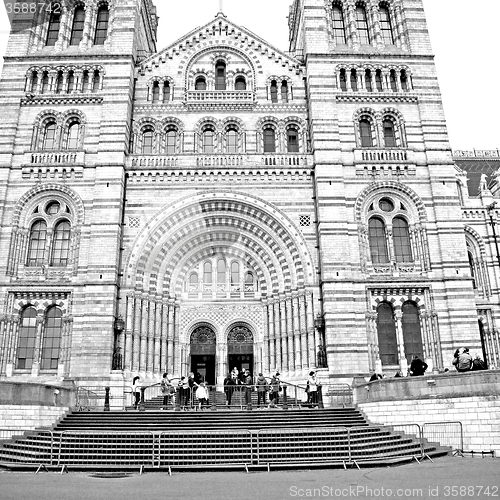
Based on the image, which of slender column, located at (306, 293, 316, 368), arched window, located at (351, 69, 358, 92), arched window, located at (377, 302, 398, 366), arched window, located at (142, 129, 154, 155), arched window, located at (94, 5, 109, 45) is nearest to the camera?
slender column, located at (306, 293, 316, 368)

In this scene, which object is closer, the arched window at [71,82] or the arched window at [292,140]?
the arched window at [71,82]

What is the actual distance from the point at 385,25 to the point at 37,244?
23593mm

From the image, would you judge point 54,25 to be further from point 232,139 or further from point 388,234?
point 388,234

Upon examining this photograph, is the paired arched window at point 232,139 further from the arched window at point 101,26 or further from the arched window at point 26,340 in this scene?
the arched window at point 26,340

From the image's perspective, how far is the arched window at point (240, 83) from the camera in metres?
28.7

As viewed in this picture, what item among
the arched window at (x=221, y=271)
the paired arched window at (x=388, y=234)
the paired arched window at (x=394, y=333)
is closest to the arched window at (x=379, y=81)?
the paired arched window at (x=388, y=234)

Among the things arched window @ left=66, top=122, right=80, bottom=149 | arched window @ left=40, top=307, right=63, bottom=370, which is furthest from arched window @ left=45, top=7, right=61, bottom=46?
arched window @ left=40, top=307, right=63, bottom=370

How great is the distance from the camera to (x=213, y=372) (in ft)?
84.6

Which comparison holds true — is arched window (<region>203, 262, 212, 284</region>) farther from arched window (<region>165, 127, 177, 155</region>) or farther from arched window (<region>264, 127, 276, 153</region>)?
arched window (<region>264, 127, 276, 153</region>)

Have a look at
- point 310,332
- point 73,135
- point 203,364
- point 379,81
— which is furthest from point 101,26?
point 310,332

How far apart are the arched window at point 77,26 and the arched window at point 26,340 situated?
16.1 m

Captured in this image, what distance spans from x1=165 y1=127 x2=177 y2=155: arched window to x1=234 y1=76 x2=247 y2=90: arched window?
180 inches

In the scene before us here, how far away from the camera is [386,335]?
78.4 ft

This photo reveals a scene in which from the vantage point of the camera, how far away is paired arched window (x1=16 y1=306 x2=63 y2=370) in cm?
2323
